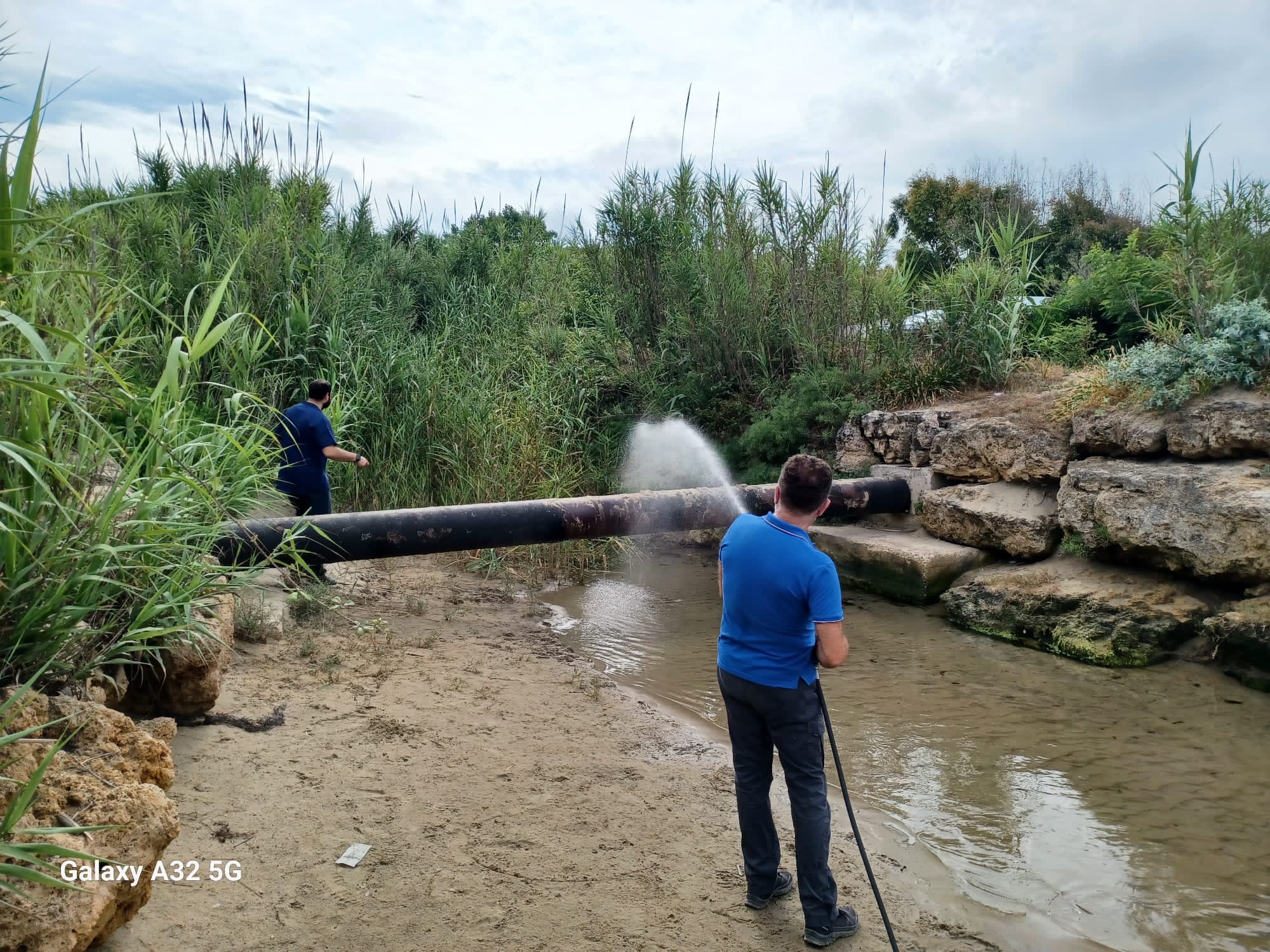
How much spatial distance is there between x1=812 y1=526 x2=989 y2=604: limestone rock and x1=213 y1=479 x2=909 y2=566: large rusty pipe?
0.36 metres

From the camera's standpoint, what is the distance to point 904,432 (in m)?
8.52

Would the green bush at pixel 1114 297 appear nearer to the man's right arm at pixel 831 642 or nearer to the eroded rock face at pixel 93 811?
the man's right arm at pixel 831 642

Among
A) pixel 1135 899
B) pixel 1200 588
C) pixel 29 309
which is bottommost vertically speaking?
pixel 1135 899

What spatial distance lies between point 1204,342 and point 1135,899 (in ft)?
15.6

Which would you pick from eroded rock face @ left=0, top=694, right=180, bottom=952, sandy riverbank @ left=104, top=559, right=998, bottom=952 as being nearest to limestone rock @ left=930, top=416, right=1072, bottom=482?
sandy riverbank @ left=104, top=559, right=998, bottom=952

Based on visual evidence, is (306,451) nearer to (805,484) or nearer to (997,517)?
(805,484)

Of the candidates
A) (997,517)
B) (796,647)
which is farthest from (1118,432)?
(796,647)

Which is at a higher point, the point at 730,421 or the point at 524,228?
the point at 524,228

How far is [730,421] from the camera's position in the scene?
10.4 m

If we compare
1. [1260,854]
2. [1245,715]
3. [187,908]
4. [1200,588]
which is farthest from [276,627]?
[1200,588]

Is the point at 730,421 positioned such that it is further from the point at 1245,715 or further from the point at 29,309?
the point at 29,309

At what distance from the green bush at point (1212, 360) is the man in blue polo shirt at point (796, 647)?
15.7ft

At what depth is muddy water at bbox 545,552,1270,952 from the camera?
11.2 ft

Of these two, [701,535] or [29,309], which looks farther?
[701,535]
